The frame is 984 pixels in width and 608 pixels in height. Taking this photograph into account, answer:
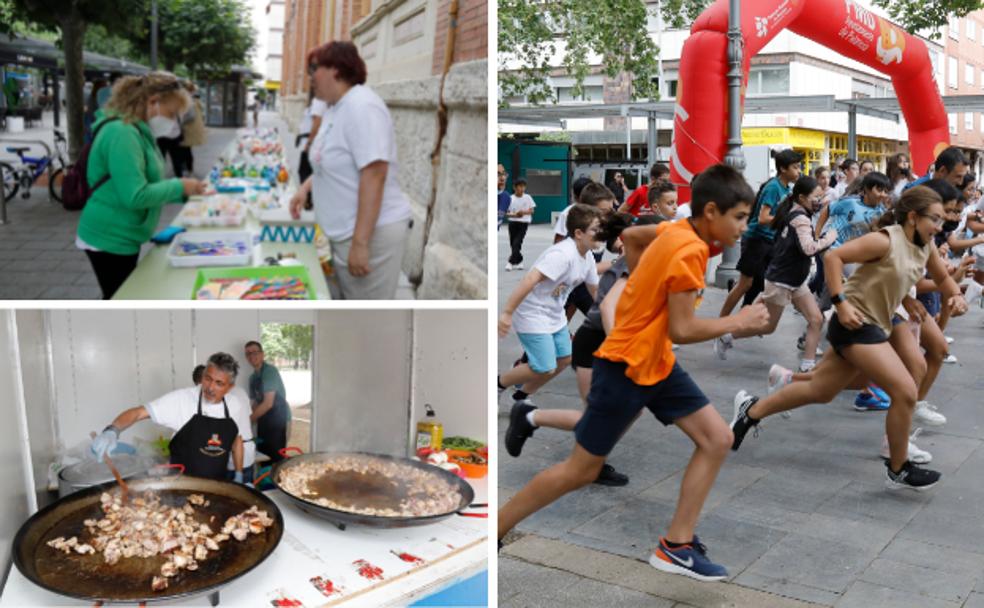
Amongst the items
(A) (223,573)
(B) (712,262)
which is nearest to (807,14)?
(B) (712,262)

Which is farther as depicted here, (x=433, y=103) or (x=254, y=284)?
(x=433, y=103)

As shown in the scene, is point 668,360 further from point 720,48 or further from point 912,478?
point 720,48

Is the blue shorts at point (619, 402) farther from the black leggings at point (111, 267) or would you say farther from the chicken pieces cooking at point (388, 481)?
the black leggings at point (111, 267)

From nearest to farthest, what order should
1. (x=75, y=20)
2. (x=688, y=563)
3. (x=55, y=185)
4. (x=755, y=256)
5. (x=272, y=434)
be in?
(x=688, y=563) → (x=272, y=434) → (x=75, y=20) → (x=755, y=256) → (x=55, y=185)

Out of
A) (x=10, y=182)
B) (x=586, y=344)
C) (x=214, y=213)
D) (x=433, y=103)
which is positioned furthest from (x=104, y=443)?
(x=10, y=182)

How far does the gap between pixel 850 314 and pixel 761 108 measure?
1761cm

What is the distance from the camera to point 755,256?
7957 mm

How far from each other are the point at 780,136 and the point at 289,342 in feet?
107

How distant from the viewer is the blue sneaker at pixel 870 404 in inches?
234

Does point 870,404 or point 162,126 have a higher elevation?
point 162,126

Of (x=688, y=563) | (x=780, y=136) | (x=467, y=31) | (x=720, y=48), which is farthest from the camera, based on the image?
(x=780, y=136)

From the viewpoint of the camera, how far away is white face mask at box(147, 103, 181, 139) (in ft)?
12.5

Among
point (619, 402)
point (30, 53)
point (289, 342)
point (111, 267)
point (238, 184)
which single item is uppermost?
point (30, 53)

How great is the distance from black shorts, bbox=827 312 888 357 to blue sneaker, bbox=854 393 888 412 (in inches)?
65.7
